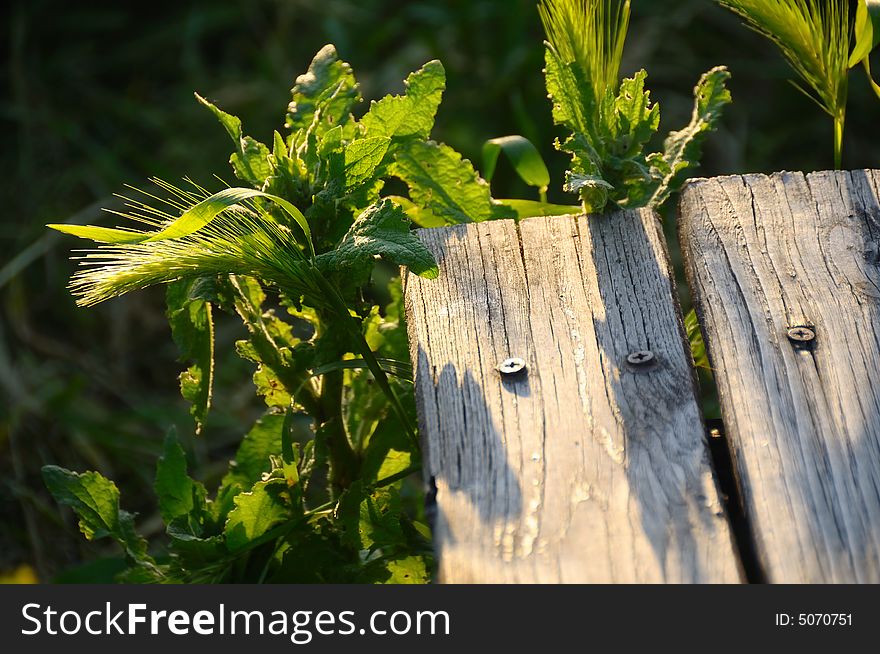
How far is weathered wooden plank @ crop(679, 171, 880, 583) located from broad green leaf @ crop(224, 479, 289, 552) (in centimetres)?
71

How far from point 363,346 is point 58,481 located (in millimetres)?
559

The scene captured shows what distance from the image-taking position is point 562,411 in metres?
1.31

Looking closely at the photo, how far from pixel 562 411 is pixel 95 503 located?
807 millimetres

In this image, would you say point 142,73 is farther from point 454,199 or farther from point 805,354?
point 805,354

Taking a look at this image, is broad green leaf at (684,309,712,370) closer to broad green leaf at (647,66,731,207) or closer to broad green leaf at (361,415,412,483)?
broad green leaf at (647,66,731,207)

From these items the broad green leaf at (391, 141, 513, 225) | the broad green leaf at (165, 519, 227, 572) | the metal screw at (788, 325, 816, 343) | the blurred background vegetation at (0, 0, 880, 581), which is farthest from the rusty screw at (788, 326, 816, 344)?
the blurred background vegetation at (0, 0, 880, 581)

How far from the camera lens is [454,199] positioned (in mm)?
1758

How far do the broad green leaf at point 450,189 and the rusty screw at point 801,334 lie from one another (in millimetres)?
565

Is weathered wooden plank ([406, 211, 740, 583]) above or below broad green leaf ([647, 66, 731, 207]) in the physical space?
below

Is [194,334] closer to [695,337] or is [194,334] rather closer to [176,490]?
[176,490]

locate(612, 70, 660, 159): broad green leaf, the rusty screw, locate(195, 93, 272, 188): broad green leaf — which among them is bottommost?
the rusty screw

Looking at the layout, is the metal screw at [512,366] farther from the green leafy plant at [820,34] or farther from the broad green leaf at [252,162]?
the green leafy plant at [820,34]

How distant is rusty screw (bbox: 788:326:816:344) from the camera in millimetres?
1372

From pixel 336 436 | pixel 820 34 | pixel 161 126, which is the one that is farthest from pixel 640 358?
pixel 161 126
